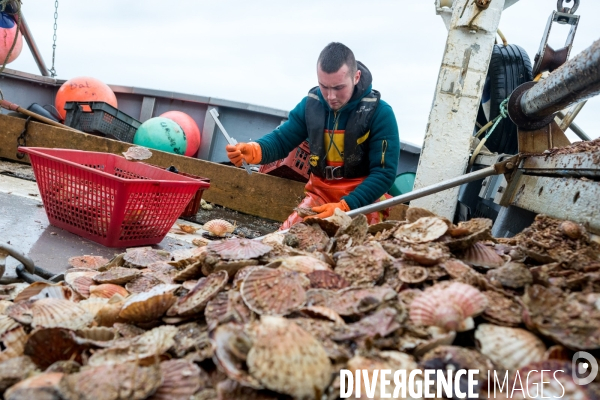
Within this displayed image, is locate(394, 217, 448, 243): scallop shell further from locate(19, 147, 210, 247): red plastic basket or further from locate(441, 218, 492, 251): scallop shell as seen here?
locate(19, 147, 210, 247): red plastic basket

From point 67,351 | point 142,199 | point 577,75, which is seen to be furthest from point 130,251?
point 577,75

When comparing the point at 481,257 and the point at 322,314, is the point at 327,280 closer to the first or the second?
the point at 322,314

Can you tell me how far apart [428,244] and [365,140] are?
82.5 inches

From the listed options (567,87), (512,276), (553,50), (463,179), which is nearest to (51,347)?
(512,276)

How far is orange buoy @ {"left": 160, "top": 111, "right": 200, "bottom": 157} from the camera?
6.69 m

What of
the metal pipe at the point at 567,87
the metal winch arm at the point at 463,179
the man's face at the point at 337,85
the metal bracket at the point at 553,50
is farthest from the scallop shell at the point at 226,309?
the metal bracket at the point at 553,50

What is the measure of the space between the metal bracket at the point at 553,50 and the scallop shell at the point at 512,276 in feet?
8.54

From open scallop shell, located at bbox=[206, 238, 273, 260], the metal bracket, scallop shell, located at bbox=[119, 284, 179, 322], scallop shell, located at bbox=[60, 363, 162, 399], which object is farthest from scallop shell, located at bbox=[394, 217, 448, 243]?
the metal bracket

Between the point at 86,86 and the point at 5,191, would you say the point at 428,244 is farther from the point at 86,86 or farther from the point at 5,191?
the point at 86,86

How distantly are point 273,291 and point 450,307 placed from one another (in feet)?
1.50

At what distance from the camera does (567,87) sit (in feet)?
6.07

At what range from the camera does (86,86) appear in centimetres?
699

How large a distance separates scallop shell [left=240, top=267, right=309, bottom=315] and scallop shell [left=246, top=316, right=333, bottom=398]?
18 centimetres

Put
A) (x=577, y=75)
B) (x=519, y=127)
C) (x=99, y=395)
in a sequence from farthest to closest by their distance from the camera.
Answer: (x=519, y=127) < (x=577, y=75) < (x=99, y=395)
